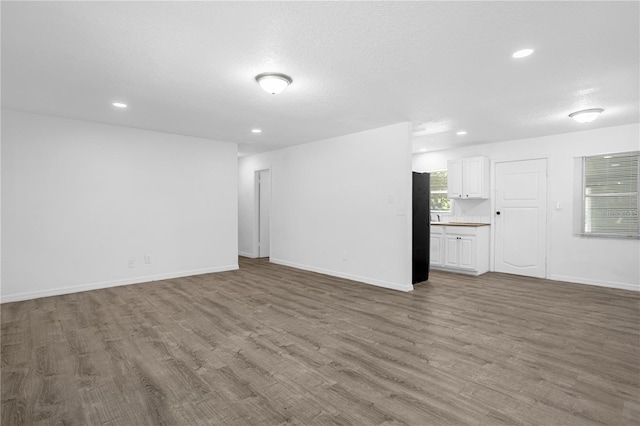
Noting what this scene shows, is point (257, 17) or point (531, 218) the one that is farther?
point (531, 218)

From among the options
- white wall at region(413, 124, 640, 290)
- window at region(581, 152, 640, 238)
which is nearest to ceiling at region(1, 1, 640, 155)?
white wall at region(413, 124, 640, 290)

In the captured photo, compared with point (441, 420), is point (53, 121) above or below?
above

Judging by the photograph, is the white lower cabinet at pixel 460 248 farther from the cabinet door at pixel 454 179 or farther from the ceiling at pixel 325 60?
the ceiling at pixel 325 60

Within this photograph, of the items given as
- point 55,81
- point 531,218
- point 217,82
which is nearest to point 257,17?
point 217,82

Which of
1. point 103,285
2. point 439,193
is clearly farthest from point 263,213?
point 439,193

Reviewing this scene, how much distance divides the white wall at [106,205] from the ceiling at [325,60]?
0.51m

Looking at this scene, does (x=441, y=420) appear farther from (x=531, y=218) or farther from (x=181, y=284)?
(x=531, y=218)

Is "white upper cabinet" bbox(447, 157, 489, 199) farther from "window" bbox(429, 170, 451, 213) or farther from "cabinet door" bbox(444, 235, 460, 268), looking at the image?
"cabinet door" bbox(444, 235, 460, 268)

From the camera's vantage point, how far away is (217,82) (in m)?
3.37

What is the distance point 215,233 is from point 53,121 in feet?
9.73

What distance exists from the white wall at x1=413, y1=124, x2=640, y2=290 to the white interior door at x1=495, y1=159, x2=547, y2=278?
121 mm

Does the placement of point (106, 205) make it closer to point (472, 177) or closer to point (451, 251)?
point (451, 251)

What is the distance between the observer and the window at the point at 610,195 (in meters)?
5.07

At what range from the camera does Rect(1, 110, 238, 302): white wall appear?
440cm
